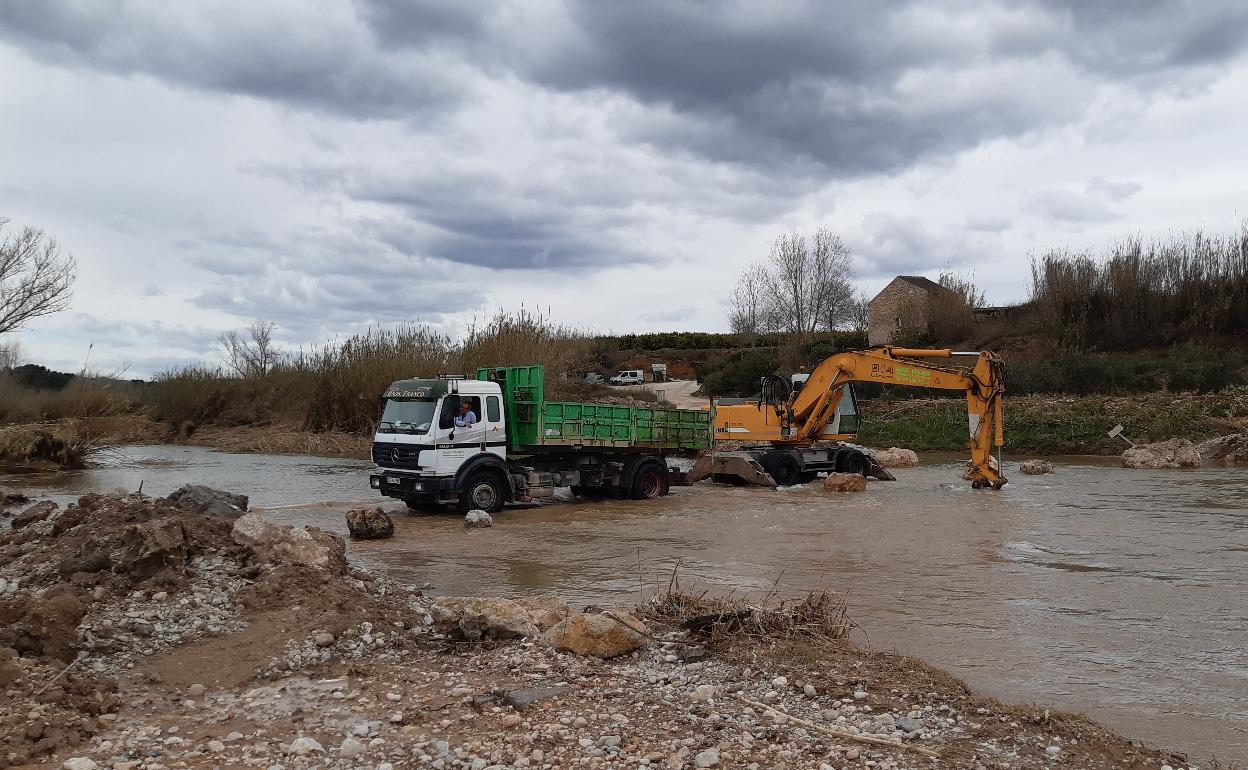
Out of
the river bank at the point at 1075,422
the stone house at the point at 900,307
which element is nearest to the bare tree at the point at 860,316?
the stone house at the point at 900,307

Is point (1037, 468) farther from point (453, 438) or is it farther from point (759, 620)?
point (759, 620)

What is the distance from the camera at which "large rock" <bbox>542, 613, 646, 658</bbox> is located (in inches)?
246

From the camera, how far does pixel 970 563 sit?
36.9ft

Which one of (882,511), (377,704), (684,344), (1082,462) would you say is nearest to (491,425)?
(882,511)

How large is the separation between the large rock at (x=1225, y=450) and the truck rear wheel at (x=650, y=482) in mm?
16461

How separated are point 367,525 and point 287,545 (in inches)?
175

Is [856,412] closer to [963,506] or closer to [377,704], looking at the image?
[963,506]

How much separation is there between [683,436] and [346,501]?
7319 millimetres

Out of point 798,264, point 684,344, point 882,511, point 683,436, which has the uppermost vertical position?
point 798,264

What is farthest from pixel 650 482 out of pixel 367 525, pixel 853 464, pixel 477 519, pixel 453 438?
pixel 367 525

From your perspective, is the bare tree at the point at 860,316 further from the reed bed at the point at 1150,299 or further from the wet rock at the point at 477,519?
the wet rock at the point at 477,519

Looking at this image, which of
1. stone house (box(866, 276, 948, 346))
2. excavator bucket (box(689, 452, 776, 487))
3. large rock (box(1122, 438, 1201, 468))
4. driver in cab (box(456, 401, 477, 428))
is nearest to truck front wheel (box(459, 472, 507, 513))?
driver in cab (box(456, 401, 477, 428))

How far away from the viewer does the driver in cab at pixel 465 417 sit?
15625 mm

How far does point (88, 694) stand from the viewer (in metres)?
5.46
